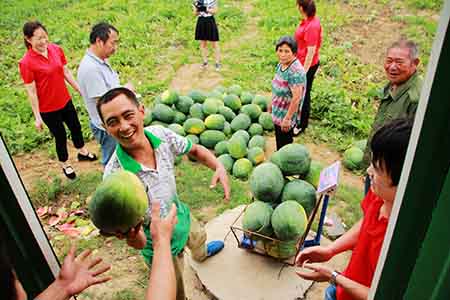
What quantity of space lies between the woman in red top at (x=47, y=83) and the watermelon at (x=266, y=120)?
2.38m

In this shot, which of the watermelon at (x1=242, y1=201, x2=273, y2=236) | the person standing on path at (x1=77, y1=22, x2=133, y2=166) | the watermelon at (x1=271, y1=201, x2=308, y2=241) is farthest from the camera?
the person standing on path at (x1=77, y1=22, x2=133, y2=166)

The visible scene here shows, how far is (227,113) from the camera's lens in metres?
5.10

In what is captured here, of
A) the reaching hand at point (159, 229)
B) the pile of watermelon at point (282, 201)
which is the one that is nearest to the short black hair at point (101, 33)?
the pile of watermelon at point (282, 201)

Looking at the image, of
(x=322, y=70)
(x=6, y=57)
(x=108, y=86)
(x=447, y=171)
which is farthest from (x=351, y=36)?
(x=447, y=171)

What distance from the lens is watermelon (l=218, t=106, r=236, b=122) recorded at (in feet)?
16.7

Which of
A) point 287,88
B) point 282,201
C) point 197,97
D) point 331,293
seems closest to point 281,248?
point 282,201

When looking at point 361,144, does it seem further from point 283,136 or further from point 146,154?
point 146,154

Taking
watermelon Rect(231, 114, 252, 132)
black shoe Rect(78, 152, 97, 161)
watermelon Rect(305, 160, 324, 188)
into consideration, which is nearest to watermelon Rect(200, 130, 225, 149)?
watermelon Rect(231, 114, 252, 132)

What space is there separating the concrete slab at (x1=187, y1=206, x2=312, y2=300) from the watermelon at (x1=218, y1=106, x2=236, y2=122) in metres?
2.08

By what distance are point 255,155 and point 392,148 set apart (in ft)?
10.1

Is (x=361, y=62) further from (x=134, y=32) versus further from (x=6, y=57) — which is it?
(x=6, y=57)

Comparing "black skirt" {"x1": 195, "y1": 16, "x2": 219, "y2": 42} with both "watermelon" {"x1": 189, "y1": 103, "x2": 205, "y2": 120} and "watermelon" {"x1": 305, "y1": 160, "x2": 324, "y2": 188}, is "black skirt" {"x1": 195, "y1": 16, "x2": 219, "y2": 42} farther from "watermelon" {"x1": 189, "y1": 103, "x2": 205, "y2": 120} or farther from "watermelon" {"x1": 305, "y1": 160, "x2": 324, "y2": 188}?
"watermelon" {"x1": 305, "y1": 160, "x2": 324, "y2": 188}

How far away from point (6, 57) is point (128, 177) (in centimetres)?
716

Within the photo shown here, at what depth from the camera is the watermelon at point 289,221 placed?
2688 millimetres
